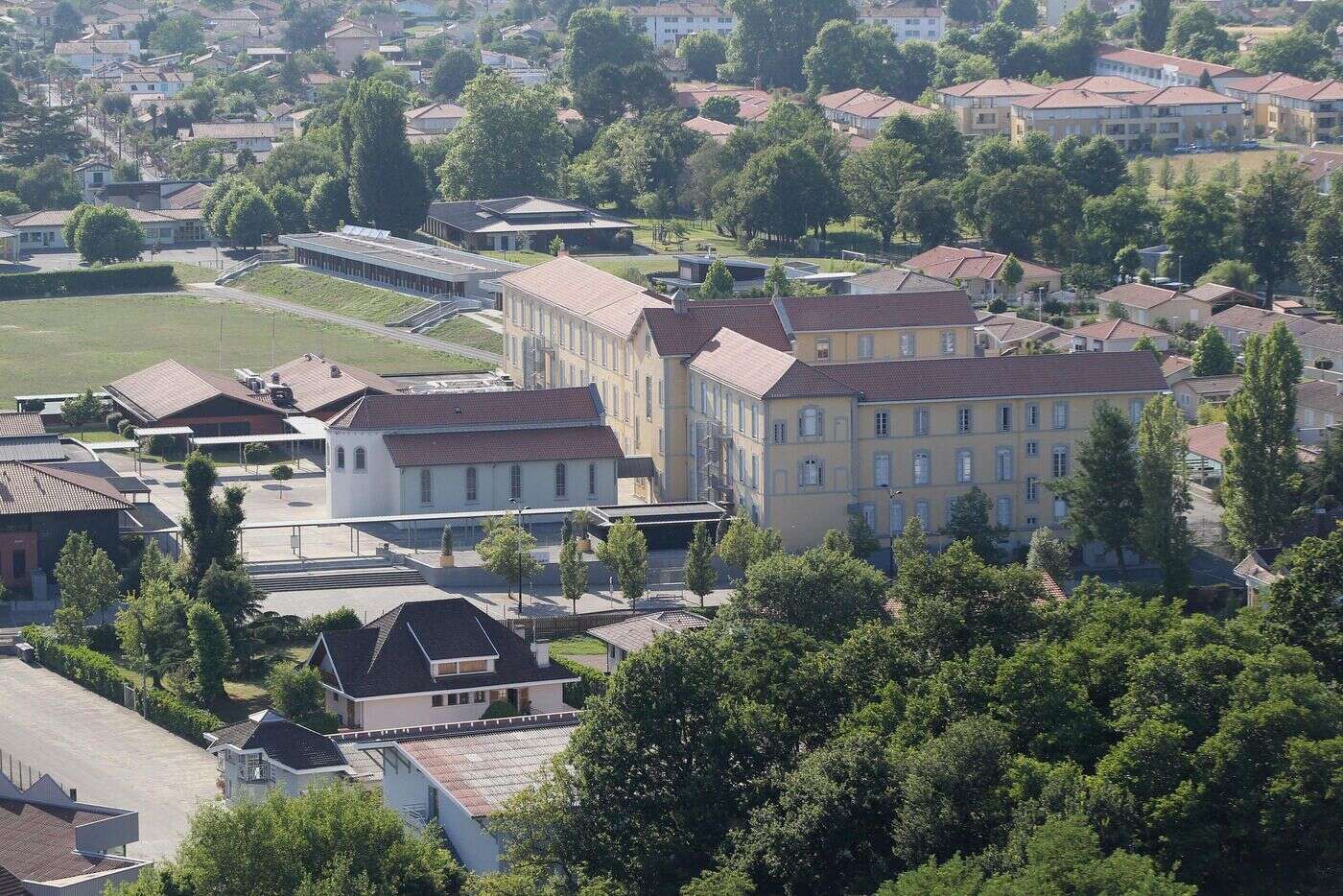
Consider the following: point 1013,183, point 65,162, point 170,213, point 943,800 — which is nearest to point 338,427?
point 943,800

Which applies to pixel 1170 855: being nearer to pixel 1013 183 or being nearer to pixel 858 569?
pixel 858 569

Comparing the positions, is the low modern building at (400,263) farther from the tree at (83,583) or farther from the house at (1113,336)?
the tree at (83,583)

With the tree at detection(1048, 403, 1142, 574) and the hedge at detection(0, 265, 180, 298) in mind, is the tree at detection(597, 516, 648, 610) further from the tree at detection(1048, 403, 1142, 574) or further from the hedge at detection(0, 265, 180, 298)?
the hedge at detection(0, 265, 180, 298)

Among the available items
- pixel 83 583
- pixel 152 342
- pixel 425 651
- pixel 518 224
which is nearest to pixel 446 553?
pixel 83 583

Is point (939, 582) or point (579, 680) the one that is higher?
point (939, 582)

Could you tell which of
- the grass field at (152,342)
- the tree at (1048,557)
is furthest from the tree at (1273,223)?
the tree at (1048,557)

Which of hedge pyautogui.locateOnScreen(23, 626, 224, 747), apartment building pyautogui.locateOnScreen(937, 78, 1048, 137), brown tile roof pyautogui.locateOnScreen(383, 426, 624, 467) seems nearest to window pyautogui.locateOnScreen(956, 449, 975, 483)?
brown tile roof pyautogui.locateOnScreen(383, 426, 624, 467)
